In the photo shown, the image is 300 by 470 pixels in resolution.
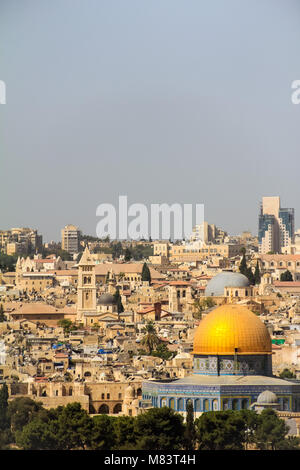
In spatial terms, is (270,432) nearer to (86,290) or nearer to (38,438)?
(38,438)

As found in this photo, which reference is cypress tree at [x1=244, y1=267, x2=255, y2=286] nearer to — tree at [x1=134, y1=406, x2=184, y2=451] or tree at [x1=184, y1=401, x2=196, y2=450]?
tree at [x1=184, y1=401, x2=196, y2=450]

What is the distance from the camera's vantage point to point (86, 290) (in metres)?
94.6

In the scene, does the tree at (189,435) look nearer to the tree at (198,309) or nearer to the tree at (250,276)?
the tree at (198,309)

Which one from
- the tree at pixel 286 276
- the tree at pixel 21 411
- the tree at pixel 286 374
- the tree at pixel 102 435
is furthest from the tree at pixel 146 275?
the tree at pixel 102 435

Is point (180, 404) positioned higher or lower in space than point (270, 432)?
higher

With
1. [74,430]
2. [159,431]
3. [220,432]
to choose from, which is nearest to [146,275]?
[74,430]

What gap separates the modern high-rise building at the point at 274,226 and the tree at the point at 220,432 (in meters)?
93.4

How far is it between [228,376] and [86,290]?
121 ft

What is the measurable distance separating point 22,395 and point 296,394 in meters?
8.85

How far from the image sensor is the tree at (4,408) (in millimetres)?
54013

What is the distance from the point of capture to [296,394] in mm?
57031
